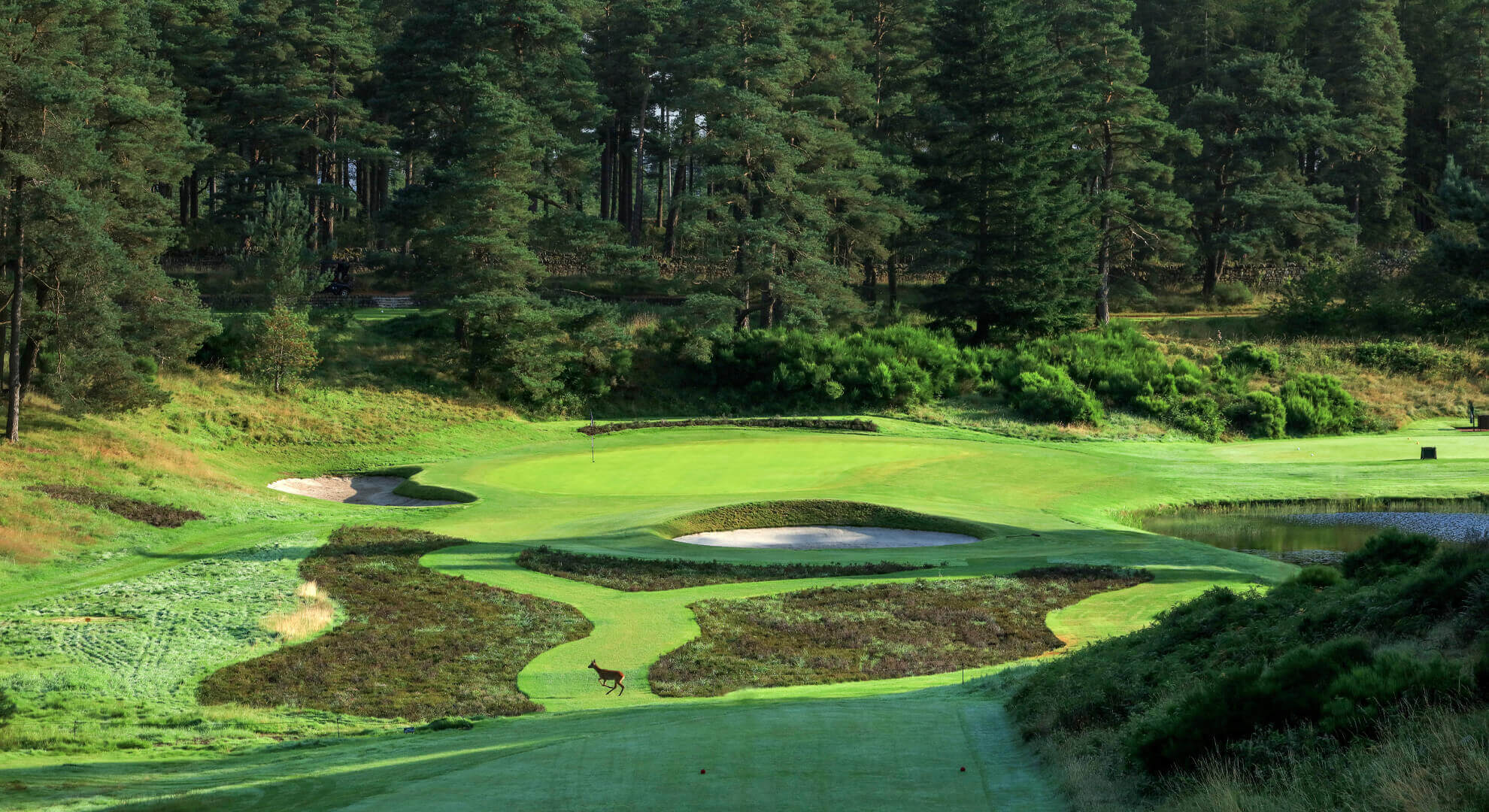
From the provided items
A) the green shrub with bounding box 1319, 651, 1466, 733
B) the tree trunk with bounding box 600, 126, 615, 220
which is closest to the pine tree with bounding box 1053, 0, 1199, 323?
the tree trunk with bounding box 600, 126, 615, 220

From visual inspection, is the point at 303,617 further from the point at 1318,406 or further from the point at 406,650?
the point at 1318,406

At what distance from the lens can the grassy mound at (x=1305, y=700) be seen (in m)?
7.96

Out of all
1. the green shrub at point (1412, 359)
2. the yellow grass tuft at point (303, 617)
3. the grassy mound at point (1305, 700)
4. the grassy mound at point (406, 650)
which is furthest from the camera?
the green shrub at point (1412, 359)

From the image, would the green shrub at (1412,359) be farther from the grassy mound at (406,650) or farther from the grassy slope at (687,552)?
the grassy mound at (406,650)

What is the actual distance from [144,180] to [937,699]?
131ft

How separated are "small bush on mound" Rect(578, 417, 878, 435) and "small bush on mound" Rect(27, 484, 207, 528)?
18320 millimetres

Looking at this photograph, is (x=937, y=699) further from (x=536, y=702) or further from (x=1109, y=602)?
(x=1109, y=602)

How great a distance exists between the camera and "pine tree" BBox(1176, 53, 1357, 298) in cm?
6981

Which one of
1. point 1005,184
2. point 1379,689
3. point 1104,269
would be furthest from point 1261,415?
point 1379,689

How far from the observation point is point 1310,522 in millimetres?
33188

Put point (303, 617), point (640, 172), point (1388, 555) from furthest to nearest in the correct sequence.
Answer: point (640, 172), point (303, 617), point (1388, 555)

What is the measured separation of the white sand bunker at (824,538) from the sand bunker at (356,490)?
28.2ft

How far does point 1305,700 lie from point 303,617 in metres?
17.9

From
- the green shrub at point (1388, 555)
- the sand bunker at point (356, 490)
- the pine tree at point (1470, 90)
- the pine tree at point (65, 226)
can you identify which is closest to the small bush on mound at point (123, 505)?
the pine tree at point (65, 226)
